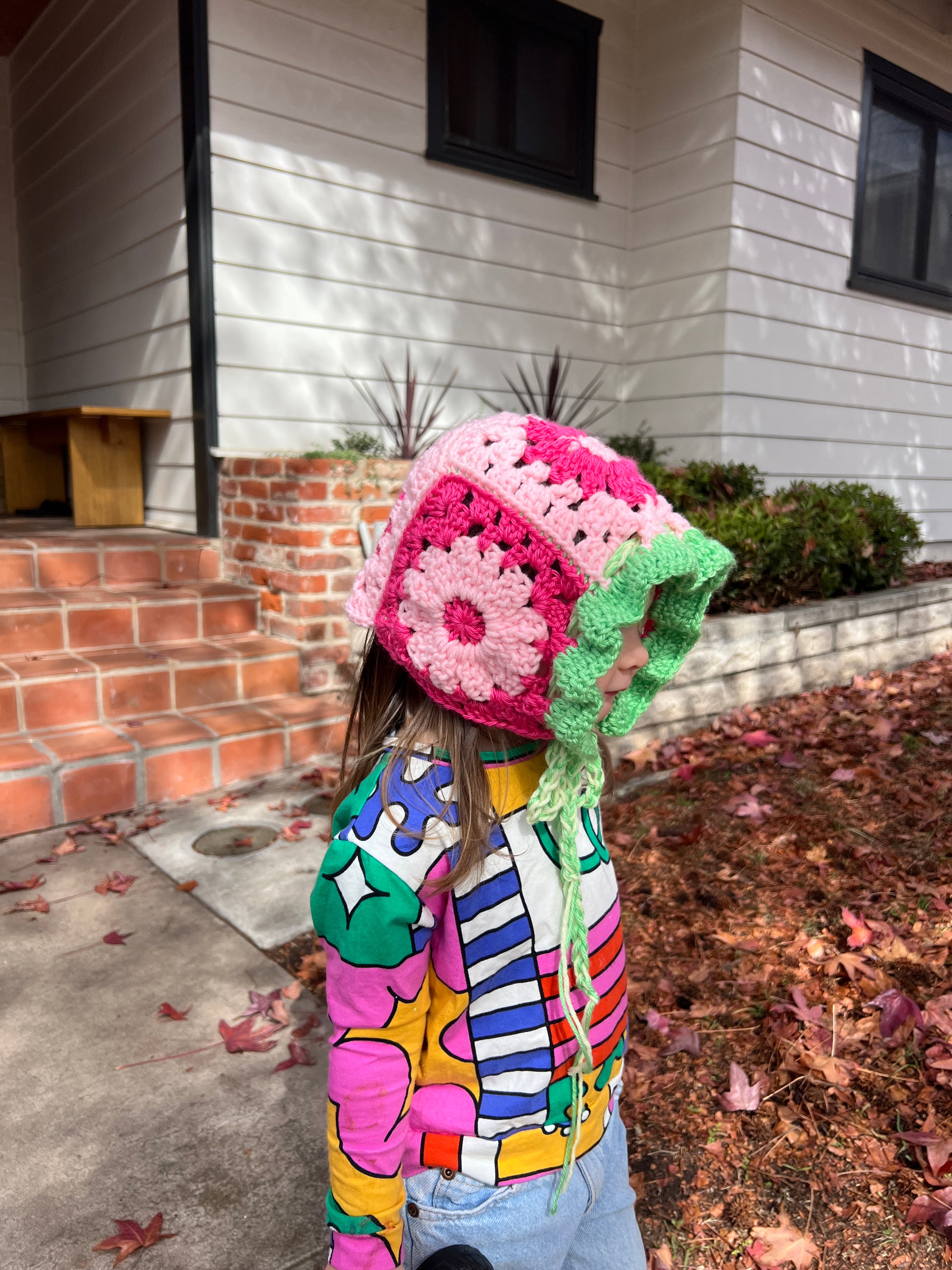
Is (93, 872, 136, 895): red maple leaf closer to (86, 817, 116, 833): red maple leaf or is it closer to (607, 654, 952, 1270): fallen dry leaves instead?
(86, 817, 116, 833): red maple leaf

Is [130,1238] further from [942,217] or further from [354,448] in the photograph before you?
[942,217]

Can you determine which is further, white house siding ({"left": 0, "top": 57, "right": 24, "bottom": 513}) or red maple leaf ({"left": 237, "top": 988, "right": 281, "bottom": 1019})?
white house siding ({"left": 0, "top": 57, "right": 24, "bottom": 513})

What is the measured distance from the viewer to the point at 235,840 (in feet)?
11.0

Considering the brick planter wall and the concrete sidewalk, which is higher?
the brick planter wall

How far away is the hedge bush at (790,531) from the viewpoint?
4.90m

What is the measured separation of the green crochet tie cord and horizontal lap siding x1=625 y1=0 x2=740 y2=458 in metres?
5.37

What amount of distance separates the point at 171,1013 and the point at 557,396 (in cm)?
511

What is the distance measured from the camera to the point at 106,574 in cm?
459

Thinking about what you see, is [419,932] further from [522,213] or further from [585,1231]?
[522,213]

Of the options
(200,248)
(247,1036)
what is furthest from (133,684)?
(200,248)

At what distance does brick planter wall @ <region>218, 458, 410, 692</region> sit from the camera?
14.3ft

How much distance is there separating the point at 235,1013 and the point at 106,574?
2870 millimetres

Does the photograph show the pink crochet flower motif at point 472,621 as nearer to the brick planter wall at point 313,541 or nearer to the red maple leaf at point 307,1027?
the red maple leaf at point 307,1027

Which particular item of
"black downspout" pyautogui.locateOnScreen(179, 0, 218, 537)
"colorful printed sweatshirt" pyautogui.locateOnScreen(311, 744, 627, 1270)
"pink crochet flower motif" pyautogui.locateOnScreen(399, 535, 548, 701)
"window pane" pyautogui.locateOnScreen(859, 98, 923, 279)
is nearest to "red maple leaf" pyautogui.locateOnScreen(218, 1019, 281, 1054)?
"colorful printed sweatshirt" pyautogui.locateOnScreen(311, 744, 627, 1270)
